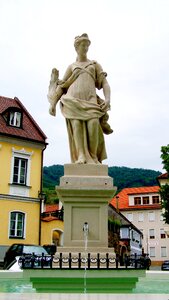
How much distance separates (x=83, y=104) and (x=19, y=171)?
23.8 meters

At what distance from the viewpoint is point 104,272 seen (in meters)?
6.35

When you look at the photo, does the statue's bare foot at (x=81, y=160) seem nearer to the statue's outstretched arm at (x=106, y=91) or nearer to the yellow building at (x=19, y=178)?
the statue's outstretched arm at (x=106, y=91)

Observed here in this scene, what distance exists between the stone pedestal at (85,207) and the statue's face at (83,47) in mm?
2830

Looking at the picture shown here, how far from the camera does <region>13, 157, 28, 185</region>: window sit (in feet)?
103

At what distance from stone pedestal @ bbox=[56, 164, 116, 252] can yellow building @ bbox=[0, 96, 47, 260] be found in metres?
22.4

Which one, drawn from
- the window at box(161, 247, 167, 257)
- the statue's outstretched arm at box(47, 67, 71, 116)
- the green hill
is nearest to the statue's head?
the statue's outstretched arm at box(47, 67, 71, 116)

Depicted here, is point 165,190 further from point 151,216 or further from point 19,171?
point 151,216

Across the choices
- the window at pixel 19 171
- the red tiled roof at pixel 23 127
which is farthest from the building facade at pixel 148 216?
the window at pixel 19 171

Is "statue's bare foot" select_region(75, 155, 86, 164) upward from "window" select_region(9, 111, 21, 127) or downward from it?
downward

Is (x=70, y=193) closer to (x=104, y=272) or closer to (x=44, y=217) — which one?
(x=104, y=272)

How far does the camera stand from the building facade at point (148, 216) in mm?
77375

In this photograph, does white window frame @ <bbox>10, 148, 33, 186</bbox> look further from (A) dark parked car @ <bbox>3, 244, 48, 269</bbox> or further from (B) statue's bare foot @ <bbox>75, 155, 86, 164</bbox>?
(B) statue's bare foot @ <bbox>75, 155, 86, 164</bbox>

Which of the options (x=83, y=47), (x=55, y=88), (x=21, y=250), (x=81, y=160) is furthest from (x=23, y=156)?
(x=81, y=160)

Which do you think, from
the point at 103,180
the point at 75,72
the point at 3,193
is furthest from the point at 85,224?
the point at 3,193
